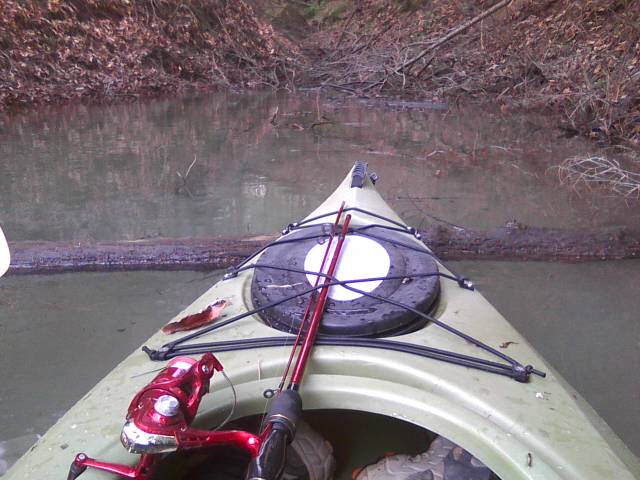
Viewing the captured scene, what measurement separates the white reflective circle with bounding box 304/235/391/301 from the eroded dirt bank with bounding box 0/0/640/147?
16.0ft

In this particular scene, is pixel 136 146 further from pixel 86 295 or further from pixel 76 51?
pixel 76 51

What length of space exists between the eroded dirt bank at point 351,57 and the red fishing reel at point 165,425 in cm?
597

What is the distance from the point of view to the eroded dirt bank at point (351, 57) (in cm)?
727

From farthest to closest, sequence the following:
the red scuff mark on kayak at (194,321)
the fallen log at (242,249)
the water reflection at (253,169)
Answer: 1. the water reflection at (253,169)
2. the fallen log at (242,249)
3. the red scuff mark on kayak at (194,321)

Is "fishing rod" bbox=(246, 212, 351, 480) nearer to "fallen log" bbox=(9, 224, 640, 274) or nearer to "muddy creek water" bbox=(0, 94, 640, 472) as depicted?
"muddy creek water" bbox=(0, 94, 640, 472)

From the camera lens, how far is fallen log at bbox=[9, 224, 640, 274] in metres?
3.36

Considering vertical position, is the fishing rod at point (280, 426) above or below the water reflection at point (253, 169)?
below

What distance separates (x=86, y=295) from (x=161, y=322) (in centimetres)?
54

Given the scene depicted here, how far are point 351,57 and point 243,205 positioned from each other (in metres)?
7.67

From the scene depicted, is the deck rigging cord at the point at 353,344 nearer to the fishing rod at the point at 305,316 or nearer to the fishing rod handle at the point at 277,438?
the fishing rod at the point at 305,316

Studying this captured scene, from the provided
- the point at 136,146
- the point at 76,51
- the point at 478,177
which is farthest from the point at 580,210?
the point at 76,51

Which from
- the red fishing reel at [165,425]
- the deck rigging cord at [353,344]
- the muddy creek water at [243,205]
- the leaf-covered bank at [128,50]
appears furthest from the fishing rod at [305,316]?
the leaf-covered bank at [128,50]

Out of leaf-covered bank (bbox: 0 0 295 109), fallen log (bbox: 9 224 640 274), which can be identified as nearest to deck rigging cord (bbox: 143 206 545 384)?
fallen log (bbox: 9 224 640 274)

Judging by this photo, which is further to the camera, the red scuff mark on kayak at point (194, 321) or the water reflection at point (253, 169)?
the water reflection at point (253, 169)
